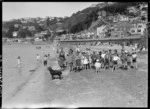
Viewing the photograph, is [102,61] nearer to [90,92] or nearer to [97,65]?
[97,65]

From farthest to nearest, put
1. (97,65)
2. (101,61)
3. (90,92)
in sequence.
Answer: (101,61) → (97,65) → (90,92)

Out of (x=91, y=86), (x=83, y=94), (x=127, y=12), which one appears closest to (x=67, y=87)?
(x=91, y=86)

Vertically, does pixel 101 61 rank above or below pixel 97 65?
above

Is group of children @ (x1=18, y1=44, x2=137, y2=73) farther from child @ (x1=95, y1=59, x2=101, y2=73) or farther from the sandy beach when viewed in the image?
the sandy beach

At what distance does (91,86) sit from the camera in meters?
13.2

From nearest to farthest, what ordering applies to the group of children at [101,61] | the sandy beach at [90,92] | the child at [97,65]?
the sandy beach at [90,92] < the child at [97,65] < the group of children at [101,61]

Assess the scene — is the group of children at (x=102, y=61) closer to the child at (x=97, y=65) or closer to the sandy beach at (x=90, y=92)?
the child at (x=97, y=65)

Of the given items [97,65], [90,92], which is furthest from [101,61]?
[90,92]

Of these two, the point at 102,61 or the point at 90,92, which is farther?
the point at 102,61

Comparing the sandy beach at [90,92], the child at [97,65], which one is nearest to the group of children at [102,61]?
the child at [97,65]

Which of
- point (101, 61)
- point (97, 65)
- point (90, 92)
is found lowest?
point (90, 92)

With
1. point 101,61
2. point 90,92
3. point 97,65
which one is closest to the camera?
point 90,92

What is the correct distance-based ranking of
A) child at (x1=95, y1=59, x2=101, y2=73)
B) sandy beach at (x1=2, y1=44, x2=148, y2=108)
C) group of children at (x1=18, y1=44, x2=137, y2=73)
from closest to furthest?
1. sandy beach at (x1=2, y1=44, x2=148, y2=108)
2. child at (x1=95, y1=59, x2=101, y2=73)
3. group of children at (x1=18, y1=44, x2=137, y2=73)

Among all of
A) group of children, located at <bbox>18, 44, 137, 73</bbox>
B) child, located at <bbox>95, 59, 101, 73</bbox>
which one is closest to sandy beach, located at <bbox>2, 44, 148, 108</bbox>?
child, located at <bbox>95, 59, 101, 73</bbox>
